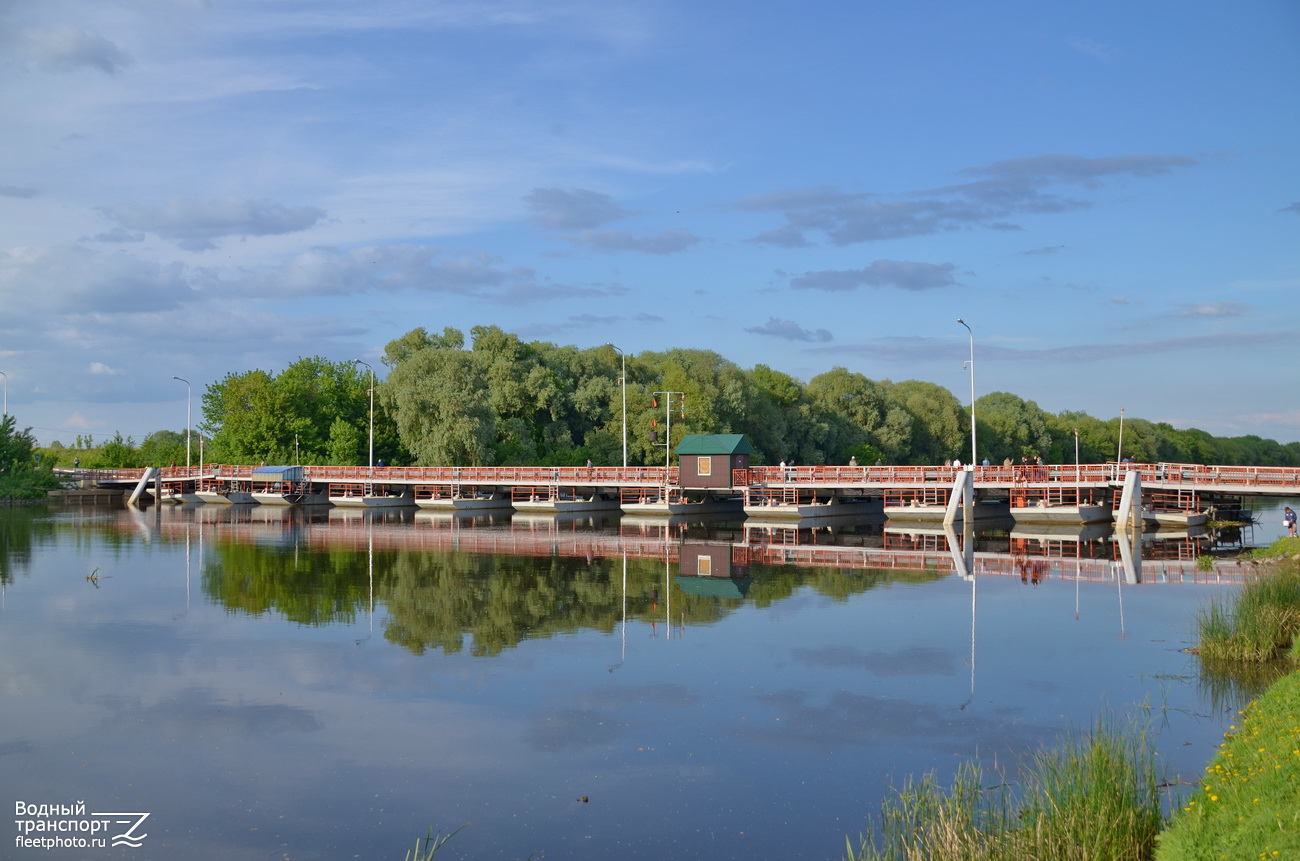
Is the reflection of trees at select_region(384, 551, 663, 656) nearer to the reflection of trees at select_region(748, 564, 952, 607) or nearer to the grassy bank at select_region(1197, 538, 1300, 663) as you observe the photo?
the reflection of trees at select_region(748, 564, 952, 607)

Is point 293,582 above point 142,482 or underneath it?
underneath

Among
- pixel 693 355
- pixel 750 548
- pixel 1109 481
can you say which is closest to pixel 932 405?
pixel 693 355

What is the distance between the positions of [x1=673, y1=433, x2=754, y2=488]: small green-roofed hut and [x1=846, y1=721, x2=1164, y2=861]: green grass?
52.0 metres

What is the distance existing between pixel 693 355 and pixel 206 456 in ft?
149

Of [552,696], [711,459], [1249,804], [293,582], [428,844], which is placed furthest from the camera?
[711,459]

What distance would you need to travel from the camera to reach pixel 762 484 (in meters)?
63.7

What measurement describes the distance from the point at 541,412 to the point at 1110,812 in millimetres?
76358

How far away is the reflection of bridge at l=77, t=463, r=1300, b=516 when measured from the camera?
177ft

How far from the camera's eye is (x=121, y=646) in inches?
810

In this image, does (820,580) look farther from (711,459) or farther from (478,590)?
(711,459)

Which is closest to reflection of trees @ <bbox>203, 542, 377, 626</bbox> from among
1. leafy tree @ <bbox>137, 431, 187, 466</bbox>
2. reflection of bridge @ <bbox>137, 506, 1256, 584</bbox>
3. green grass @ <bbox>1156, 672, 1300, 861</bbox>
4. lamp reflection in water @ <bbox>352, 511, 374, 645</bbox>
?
lamp reflection in water @ <bbox>352, 511, 374, 645</bbox>

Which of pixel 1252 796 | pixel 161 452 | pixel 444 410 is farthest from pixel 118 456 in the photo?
pixel 1252 796

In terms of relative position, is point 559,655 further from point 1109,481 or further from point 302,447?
point 302,447

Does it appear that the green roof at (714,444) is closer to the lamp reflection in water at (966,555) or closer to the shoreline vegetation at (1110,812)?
the lamp reflection in water at (966,555)
